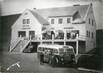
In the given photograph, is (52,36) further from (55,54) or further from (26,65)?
(26,65)

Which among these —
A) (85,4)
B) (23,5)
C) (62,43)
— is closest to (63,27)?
(62,43)

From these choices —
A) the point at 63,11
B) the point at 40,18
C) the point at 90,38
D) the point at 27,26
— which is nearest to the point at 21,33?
the point at 27,26

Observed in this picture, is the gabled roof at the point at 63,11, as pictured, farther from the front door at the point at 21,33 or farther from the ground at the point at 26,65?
the ground at the point at 26,65

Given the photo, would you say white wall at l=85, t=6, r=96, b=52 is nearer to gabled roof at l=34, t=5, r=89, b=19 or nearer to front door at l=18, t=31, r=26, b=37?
gabled roof at l=34, t=5, r=89, b=19

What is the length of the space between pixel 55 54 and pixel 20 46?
38 cm

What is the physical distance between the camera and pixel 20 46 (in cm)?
231

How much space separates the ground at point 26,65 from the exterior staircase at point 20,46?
1.9 inches

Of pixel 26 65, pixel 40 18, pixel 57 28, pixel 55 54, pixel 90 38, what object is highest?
pixel 40 18

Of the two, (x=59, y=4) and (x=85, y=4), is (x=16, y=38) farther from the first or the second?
(x=85, y=4)

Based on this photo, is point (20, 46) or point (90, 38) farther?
point (20, 46)

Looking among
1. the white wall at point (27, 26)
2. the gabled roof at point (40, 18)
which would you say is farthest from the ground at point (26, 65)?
the gabled roof at point (40, 18)

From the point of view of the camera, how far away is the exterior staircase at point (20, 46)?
89.5 inches

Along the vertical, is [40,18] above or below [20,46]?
above

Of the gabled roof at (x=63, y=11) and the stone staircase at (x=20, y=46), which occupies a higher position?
the gabled roof at (x=63, y=11)
